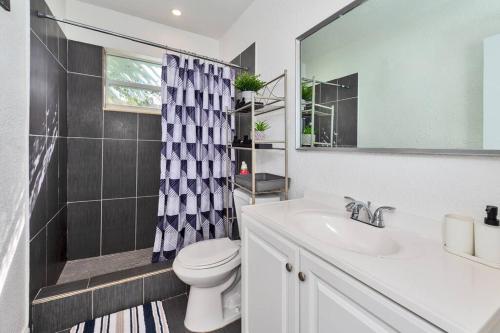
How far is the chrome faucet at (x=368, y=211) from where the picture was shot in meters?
0.98

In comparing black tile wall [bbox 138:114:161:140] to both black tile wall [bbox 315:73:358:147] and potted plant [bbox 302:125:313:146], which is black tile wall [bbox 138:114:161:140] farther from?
black tile wall [bbox 315:73:358:147]

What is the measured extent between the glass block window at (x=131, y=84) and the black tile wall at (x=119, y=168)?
0.36 metres

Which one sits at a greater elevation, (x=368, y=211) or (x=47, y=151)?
(x=47, y=151)

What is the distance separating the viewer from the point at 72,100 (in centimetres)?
204

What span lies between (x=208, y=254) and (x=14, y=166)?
3.70 feet

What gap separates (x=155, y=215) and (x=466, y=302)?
244 centimetres

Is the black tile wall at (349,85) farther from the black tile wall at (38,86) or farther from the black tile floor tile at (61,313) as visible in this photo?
the black tile floor tile at (61,313)

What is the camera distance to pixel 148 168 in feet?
7.76

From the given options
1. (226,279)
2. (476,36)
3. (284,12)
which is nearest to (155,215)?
(226,279)

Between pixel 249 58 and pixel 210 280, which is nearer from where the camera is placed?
pixel 210 280

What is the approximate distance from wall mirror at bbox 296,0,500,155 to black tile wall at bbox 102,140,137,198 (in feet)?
5.80

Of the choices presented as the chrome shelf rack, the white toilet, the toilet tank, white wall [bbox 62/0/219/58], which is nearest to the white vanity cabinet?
the white toilet

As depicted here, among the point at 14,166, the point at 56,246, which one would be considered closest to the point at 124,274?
the point at 56,246

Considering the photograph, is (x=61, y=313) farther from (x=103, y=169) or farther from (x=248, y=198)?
(x=248, y=198)
